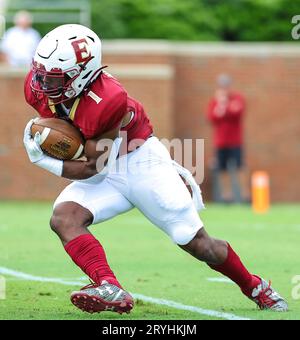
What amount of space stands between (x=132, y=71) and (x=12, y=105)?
1983 mm

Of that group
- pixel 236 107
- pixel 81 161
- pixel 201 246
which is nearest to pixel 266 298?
pixel 201 246

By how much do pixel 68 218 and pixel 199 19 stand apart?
52.8ft

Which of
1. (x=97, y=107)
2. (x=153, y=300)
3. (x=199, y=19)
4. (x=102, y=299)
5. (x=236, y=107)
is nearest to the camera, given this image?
(x=102, y=299)

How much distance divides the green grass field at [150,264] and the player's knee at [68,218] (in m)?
0.50

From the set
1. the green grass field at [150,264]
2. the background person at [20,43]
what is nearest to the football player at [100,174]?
the green grass field at [150,264]

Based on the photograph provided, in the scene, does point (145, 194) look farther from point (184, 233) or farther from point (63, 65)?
point (63, 65)

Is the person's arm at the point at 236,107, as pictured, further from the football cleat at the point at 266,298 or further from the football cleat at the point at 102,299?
the football cleat at the point at 102,299

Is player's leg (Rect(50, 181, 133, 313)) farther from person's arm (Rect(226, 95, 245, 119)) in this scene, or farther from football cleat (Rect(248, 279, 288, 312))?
person's arm (Rect(226, 95, 245, 119))

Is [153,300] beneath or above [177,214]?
beneath

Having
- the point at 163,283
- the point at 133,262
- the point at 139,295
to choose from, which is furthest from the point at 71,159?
the point at 133,262

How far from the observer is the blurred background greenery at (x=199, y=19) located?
2130cm

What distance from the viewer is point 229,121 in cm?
1591

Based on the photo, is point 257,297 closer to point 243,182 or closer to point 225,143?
point 225,143
